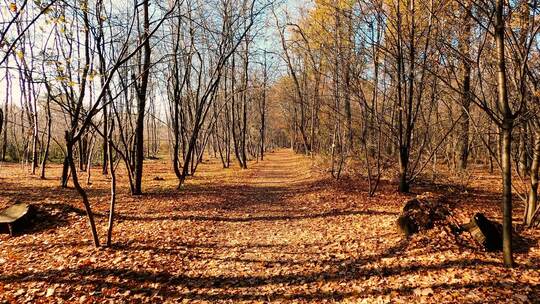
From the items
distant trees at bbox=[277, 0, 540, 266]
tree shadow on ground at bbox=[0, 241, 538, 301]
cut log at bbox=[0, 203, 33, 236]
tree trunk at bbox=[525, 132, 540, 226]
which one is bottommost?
tree shadow on ground at bbox=[0, 241, 538, 301]

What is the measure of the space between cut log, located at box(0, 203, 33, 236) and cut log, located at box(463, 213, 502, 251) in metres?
10.2

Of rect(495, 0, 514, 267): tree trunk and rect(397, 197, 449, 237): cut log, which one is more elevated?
rect(495, 0, 514, 267): tree trunk

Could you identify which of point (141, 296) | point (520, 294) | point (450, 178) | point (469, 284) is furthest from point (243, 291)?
point (450, 178)

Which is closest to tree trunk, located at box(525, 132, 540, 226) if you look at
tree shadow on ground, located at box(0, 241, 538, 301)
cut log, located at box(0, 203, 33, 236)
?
tree shadow on ground, located at box(0, 241, 538, 301)

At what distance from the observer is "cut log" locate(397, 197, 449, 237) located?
22.3ft

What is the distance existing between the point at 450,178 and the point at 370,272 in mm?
9307

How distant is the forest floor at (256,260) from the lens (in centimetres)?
475

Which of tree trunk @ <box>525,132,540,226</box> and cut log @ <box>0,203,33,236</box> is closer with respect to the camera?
tree trunk @ <box>525,132,540,226</box>

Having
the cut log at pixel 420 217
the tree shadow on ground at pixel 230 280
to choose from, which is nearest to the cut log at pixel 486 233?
the tree shadow on ground at pixel 230 280

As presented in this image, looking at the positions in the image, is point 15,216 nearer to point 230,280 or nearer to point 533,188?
point 230,280

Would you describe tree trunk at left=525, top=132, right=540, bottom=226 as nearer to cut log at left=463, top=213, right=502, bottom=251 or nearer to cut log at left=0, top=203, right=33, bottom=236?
cut log at left=463, top=213, right=502, bottom=251

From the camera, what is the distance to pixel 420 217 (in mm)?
6906

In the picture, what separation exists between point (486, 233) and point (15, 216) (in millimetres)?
10527

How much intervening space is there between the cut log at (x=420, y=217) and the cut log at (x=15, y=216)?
29.8 ft
